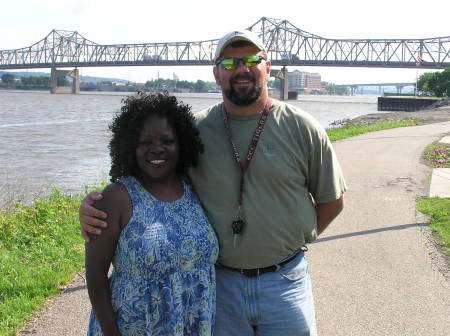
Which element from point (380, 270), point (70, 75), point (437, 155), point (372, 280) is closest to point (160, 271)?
point (372, 280)

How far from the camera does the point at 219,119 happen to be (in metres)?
2.72

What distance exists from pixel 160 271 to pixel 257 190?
1.83ft

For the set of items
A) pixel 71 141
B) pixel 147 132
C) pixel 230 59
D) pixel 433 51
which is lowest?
pixel 71 141

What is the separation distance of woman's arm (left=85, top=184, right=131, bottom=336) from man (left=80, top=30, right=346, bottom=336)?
42 cm

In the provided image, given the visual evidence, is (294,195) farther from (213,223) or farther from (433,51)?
(433,51)

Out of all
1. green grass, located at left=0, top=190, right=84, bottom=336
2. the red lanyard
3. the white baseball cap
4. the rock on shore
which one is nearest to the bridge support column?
the rock on shore

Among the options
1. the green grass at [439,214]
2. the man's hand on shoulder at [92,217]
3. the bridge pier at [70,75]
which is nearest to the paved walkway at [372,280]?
the green grass at [439,214]

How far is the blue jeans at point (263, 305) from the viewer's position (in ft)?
8.61

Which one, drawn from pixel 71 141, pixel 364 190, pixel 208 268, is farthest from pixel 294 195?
pixel 71 141

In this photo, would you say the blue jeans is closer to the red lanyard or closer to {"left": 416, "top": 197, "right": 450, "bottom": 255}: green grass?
the red lanyard

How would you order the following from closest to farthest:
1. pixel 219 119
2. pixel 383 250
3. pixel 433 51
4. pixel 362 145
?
pixel 219 119
pixel 383 250
pixel 362 145
pixel 433 51

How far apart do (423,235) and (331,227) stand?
41.8 inches

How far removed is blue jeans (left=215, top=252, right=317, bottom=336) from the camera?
262 centimetres

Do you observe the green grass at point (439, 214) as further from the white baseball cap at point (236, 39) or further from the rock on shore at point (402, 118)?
the rock on shore at point (402, 118)
